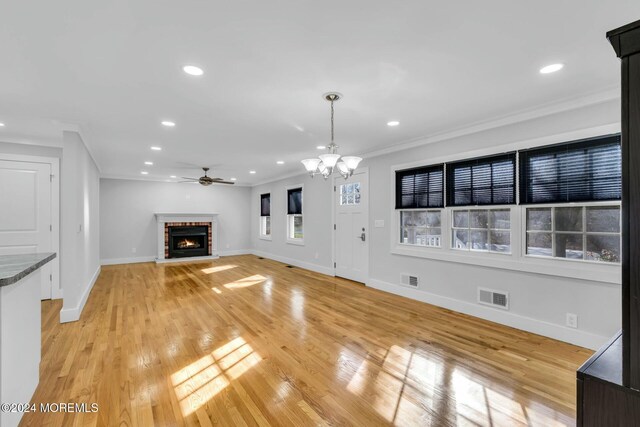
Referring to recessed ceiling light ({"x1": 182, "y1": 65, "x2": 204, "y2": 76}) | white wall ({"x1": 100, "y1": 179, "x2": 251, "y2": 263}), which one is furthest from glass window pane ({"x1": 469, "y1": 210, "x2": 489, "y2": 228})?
white wall ({"x1": 100, "y1": 179, "x2": 251, "y2": 263})

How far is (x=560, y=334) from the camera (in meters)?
3.10

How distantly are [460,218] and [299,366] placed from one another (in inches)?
114

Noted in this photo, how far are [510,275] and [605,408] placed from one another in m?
3.00

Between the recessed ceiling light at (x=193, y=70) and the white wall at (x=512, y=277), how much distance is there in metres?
3.26

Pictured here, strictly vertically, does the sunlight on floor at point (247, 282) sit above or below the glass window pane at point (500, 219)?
below

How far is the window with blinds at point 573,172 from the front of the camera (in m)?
2.79

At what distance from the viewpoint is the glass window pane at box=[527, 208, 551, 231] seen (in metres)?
3.29

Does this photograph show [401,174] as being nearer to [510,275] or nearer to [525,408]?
[510,275]

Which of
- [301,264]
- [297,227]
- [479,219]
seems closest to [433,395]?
[479,219]

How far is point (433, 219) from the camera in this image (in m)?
4.46

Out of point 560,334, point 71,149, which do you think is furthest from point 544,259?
point 71,149

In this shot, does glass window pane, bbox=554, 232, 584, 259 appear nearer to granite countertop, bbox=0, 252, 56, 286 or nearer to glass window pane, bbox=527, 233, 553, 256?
glass window pane, bbox=527, 233, 553, 256

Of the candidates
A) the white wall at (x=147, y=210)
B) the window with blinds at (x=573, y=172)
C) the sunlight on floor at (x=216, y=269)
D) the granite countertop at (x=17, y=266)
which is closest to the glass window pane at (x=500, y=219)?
the window with blinds at (x=573, y=172)

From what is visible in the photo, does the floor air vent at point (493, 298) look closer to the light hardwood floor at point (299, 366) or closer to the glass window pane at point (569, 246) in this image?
the light hardwood floor at point (299, 366)
